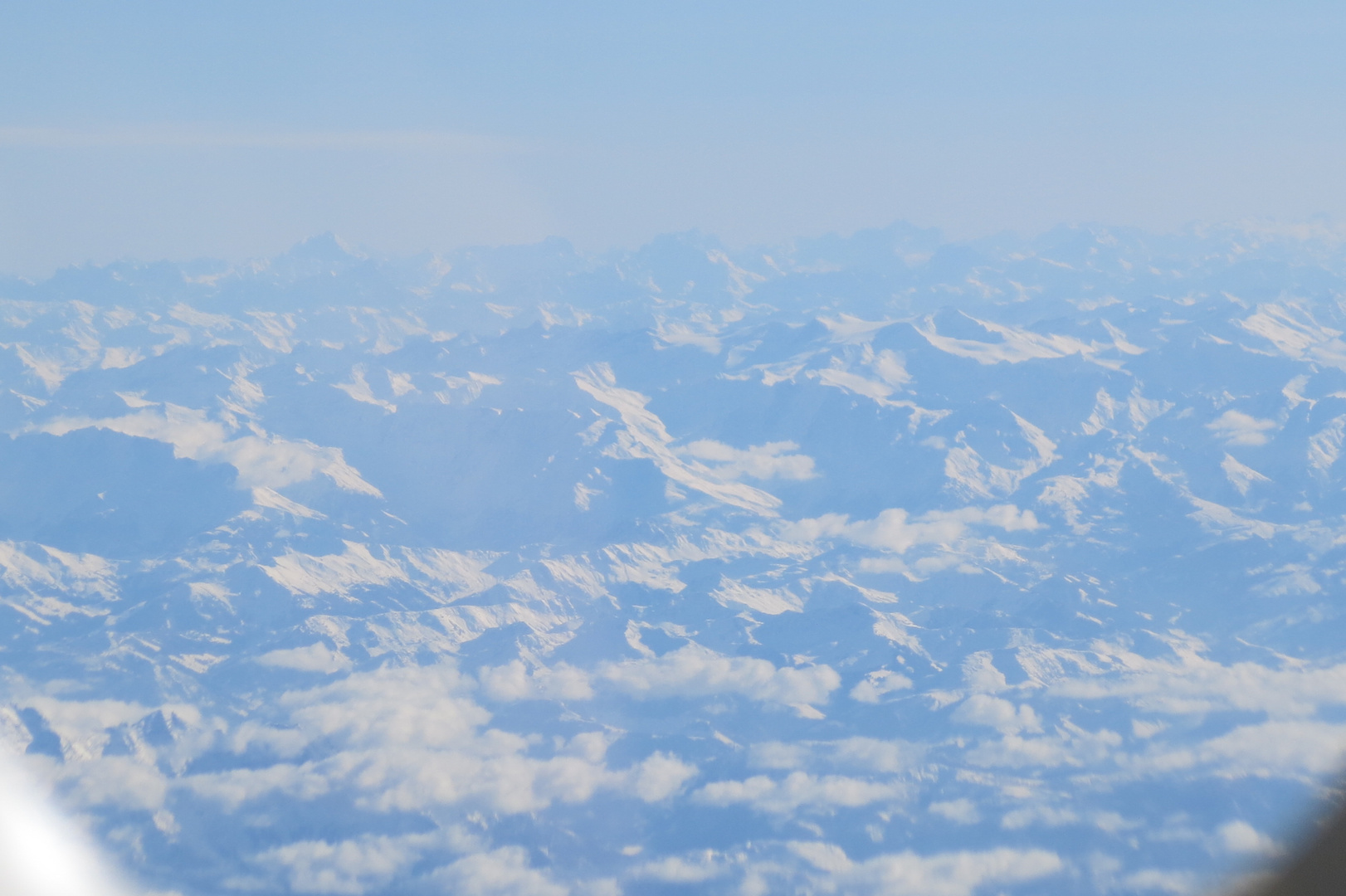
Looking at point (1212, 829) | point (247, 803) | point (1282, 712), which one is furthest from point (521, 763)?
point (1282, 712)

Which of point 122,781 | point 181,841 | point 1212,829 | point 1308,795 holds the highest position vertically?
point 122,781

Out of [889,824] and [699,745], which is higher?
[699,745]

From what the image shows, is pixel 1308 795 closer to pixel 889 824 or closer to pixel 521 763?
pixel 889 824

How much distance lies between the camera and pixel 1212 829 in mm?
141875

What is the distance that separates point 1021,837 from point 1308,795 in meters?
161

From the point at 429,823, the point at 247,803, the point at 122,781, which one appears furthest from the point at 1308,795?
the point at 122,781

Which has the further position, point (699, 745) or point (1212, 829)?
point (699, 745)

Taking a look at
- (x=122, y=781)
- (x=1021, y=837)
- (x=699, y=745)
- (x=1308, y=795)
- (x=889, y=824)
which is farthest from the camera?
(x=699, y=745)

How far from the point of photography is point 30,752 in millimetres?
185375

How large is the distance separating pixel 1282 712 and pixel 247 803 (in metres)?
156

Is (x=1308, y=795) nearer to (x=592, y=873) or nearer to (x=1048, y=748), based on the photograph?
(x=592, y=873)

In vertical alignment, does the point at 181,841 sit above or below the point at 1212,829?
above

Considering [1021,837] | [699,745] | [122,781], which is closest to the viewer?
[1021,837]

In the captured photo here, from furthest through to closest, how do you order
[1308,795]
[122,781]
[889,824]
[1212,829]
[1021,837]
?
[122,781], [889,824], [1021,837], [1212,829], [1308,795]
